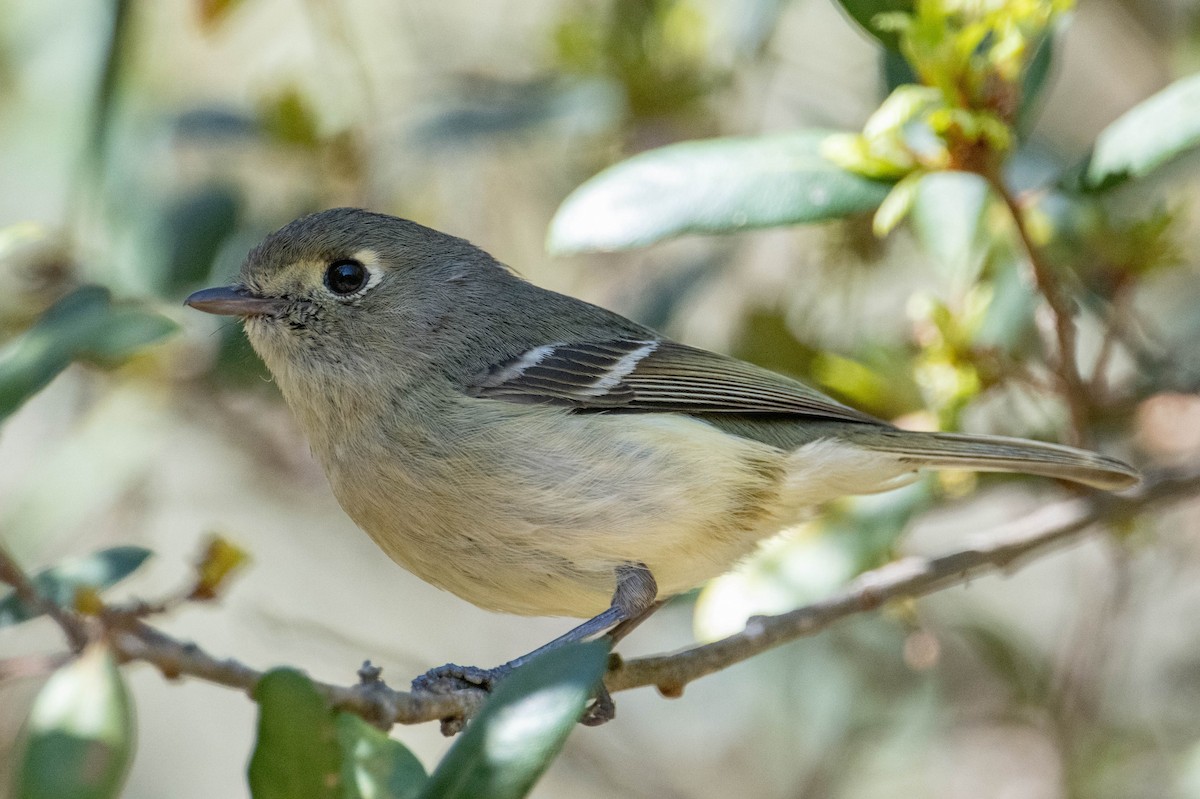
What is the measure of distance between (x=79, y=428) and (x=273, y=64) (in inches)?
71.3

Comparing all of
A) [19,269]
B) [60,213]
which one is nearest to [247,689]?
[19,269]

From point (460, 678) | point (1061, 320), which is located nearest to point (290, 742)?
point (460, 678)

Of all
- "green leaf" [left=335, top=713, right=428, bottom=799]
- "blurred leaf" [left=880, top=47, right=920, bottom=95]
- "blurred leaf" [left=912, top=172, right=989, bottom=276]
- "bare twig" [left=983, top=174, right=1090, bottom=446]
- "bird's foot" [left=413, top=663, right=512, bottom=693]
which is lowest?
"green leaf" [left=335, top=713, right=428, bottom=799]

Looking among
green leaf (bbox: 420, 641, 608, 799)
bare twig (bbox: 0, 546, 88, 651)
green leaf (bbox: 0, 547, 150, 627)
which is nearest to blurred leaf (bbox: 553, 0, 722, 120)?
green leaf (bbox: 0, 547, 150, 627)

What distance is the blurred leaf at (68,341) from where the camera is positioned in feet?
5.77

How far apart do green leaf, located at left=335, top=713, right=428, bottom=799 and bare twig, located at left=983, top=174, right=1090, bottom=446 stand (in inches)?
51.3

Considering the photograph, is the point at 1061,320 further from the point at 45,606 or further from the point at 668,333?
the point at 45,606

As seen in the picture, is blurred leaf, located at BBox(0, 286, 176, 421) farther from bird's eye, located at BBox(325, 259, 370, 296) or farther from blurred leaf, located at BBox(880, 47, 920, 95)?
blurred leaf, located at BBox(880, 47, 920, 95)

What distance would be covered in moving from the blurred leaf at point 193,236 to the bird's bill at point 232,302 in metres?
0.72

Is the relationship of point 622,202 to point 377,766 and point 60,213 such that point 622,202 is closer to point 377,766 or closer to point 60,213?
point 377,766

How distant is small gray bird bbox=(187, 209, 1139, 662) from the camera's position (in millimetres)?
2193

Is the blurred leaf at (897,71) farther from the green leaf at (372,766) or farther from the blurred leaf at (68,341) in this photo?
the green leaf at (372,766)

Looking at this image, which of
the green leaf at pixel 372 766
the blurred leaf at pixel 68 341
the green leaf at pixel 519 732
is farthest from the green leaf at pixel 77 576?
the green leaf at pixel 519 732

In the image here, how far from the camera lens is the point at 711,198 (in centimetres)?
216
